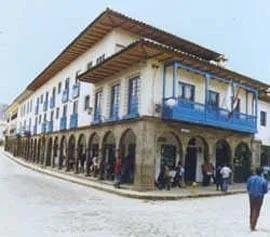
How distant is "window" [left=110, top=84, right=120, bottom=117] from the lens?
80.2 feet

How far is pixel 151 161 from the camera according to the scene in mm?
20609

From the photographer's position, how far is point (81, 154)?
101ft

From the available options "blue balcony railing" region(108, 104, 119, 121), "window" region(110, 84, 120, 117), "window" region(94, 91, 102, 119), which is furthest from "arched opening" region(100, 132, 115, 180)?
"window" region(94, 91, 102, 119)

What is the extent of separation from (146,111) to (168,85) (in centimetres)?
220

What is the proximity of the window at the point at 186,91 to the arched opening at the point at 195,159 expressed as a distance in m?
2.97

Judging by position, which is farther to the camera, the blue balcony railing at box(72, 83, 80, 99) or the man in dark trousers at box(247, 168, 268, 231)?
the blue balcony railing at box(72, 83, 80, 99)

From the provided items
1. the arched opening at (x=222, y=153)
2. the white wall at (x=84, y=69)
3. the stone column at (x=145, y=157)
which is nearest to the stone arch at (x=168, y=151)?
the stone column at (x=145, y=157)

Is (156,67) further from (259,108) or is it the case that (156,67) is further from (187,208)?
(259,108)

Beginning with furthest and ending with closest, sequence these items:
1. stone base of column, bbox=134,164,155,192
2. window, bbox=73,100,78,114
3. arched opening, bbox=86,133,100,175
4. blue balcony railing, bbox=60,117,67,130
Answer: blue balcony railing, bbox=60,117,67,130, window, bbox=73,100,78,114, arched opening, bbox=86,133,100,175, stone base of column, bbox=134,164,155,192

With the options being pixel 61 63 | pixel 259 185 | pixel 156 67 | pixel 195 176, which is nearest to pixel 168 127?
pixel 156 67

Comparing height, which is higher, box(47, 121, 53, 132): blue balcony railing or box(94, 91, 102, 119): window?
box(94, 91, 102, 119): window

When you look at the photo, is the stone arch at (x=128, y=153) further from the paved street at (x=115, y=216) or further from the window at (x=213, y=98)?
the paved street at (x=115, y=216)

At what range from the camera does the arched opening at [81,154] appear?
29.9 meters

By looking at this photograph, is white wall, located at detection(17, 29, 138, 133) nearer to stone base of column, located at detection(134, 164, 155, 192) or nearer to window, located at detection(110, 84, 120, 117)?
window, located at detection(110, 84, 120, 117)
